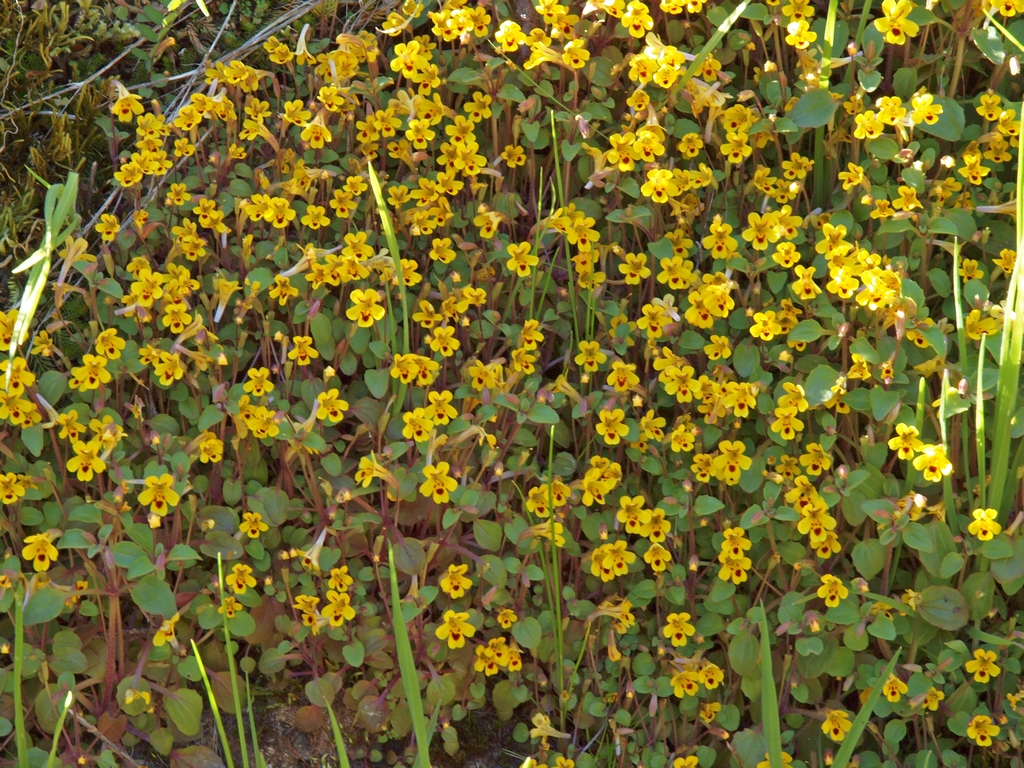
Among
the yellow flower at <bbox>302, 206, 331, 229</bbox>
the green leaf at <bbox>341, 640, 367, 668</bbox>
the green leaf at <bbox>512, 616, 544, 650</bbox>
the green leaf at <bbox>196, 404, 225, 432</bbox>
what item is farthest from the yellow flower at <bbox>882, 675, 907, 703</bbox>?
the yellow flower at <bbox>302, 206, 331, 229</bbox>

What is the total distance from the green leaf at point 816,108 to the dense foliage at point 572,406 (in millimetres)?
12

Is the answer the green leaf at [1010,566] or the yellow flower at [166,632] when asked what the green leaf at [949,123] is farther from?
the yellow flower at [166,632]

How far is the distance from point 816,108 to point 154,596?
2.21 m

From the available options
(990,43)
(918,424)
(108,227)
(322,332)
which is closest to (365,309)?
(322,332)

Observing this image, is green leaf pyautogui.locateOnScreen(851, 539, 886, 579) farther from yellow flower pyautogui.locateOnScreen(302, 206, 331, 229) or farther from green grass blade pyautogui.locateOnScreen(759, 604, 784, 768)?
yellow flower pyautogui.locateOnScreen(302, 206, 331, 229)

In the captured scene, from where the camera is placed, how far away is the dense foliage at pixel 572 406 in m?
2.30

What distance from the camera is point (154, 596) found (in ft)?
7.31

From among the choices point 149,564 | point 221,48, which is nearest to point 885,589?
point 149,564

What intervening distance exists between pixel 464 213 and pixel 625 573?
120 centimetres


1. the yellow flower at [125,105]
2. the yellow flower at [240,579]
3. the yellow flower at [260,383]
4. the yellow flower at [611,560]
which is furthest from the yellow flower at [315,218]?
the yellow flower at [611,560]

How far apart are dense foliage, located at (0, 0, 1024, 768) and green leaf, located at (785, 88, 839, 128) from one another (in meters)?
0.01

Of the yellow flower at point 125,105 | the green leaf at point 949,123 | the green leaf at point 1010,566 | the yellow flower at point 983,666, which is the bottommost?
the yellow flower at point 983,666

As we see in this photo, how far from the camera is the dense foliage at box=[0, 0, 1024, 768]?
2303mm

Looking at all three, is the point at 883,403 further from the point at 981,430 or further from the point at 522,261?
the point at 522,261
